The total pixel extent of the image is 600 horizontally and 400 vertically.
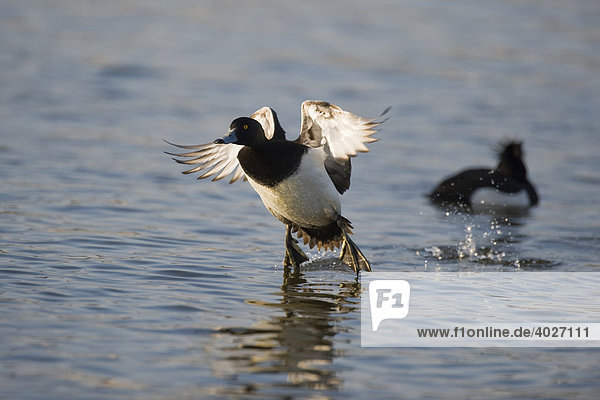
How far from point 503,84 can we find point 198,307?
1397cm

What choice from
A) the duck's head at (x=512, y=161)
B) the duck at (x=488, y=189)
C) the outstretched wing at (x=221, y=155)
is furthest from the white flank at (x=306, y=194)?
the duck's head at (x=512, y=161)

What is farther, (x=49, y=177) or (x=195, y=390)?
(x=49, y=177)

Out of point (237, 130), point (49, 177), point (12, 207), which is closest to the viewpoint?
point (237, 130)

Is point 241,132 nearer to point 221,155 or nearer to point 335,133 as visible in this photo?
point 335,133

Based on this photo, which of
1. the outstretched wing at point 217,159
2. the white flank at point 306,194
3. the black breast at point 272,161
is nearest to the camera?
the black breast at point 272,161

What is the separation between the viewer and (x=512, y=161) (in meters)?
12.8

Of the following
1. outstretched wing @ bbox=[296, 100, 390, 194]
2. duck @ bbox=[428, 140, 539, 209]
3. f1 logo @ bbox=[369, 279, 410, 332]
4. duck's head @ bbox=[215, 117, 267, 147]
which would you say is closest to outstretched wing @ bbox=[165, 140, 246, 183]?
outstretched wing @ bbox=[296, 100, 390, 194]

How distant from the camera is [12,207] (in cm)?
896

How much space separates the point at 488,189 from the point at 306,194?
17.7ft

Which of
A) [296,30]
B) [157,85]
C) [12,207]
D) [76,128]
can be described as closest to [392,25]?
[296,30]

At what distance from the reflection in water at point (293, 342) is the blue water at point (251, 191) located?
21 mm

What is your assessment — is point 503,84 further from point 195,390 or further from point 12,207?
point 195,390

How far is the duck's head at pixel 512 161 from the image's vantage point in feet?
41.4

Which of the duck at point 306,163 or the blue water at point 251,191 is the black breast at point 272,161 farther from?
the blue water at point 251,191
